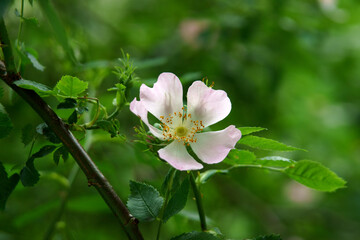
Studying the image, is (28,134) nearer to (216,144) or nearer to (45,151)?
(45,151)

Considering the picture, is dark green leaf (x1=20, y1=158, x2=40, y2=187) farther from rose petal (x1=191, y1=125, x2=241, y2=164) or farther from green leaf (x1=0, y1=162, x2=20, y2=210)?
rose petal (x1=191, y1=125, x2=241, y2=164)

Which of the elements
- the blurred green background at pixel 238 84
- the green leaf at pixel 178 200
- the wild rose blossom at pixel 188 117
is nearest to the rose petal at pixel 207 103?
the wild rose blossom at pixel 188 117

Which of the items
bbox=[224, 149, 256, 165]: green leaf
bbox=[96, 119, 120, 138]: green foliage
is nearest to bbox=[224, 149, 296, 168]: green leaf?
bbox=[224, 149, 256, 165]: green leaf

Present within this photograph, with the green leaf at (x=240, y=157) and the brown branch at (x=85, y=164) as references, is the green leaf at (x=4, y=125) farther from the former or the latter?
the green leaf at (x=240, y=157)

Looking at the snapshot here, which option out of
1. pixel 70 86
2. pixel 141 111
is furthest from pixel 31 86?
pixel 141 111

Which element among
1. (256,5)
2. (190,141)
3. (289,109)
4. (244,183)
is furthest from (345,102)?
(190,141)

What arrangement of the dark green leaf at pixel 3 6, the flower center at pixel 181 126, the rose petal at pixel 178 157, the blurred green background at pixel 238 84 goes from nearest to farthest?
the dark green leaf at pixel 3 6 → the rose petal at pixel 178 157 → the flower center at pixel 181 126 → the blurred green background at pixel 238 84

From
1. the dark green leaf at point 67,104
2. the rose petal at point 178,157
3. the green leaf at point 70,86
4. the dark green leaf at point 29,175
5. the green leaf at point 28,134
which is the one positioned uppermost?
the green leaf at point 70,86
